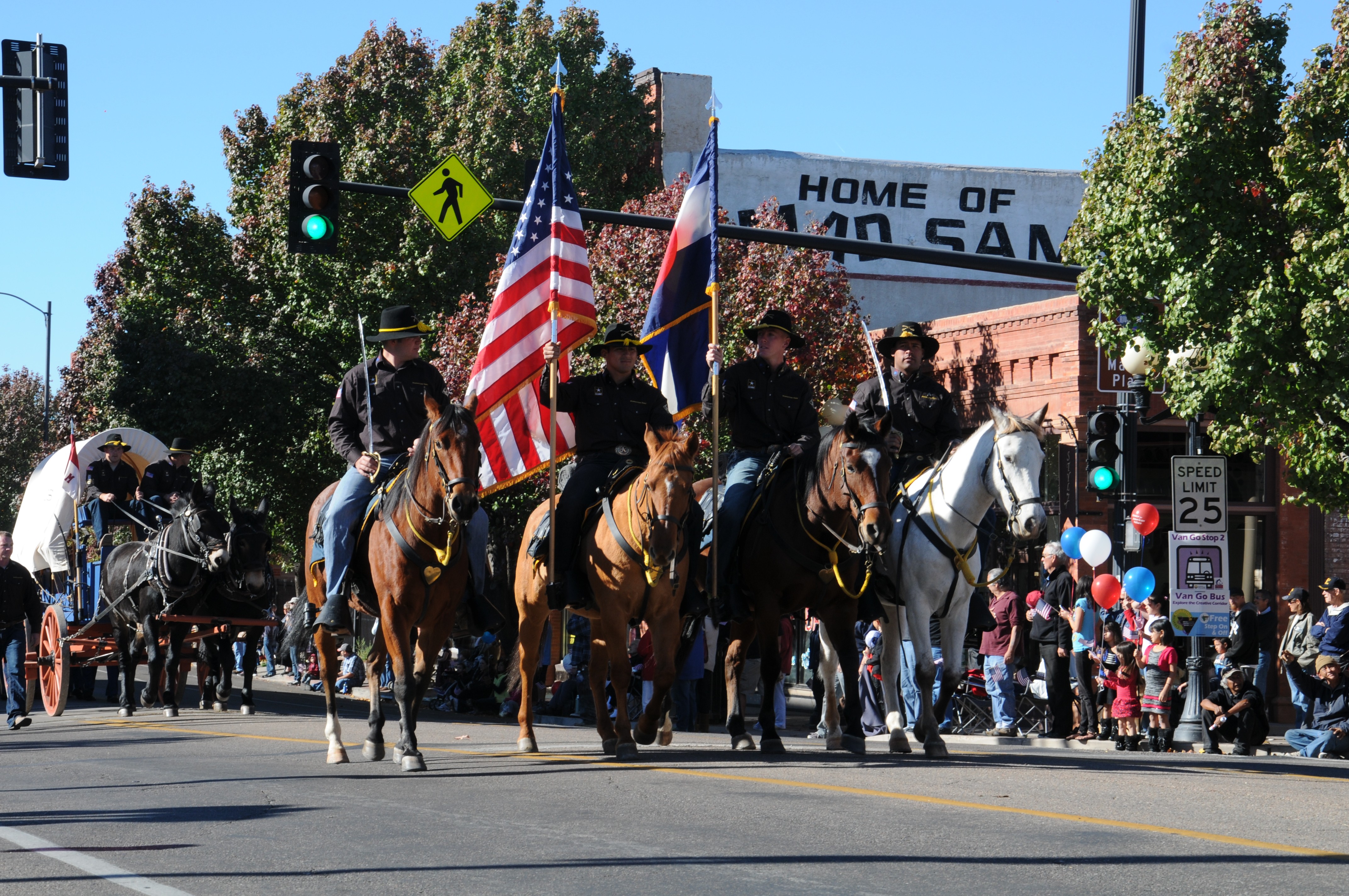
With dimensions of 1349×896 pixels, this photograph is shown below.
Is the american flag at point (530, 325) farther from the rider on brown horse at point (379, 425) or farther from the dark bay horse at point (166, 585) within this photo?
the dark bay horse at point (166, 585)

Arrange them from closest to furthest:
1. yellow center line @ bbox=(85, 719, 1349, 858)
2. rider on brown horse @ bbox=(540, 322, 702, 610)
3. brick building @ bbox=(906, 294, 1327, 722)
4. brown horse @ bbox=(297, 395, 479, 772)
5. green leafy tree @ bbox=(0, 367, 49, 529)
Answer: yellow center line @ bbox=(85, 719, 1349, 858) → brown horse @ bbox=(297, 395, 479, 772) → rider on brown horse @ bbox=(540, 322, 702, 610) → brick building @ bbox=(906, 294, 1327, 722) → green leafy tree @ bbox=(0, 367, 49, 529)

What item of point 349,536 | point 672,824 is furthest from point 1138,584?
point 672,824

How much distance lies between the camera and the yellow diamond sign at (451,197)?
19.0m

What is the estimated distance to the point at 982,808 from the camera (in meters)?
8.90

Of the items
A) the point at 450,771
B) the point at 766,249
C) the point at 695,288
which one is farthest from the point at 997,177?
the point at 450,771

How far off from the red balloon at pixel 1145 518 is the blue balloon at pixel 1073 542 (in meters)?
1.09

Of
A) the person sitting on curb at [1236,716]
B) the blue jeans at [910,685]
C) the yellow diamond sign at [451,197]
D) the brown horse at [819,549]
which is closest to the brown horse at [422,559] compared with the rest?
the brown horse at [819,549]

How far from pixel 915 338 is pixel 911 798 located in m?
4.78

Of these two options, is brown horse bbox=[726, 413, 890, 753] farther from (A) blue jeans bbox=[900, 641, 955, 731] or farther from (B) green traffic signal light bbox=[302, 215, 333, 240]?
(B) green traffic signal light bbox=[302, 215, 333, 240]

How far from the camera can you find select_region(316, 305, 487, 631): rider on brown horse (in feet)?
39.2


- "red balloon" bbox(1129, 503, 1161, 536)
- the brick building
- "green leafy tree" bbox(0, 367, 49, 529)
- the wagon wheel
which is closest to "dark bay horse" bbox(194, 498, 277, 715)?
the wagon wheel

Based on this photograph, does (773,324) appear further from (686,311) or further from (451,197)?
(451,197)

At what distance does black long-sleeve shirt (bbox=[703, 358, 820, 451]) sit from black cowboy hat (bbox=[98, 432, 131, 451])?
1329cm

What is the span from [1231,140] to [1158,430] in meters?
9.29
